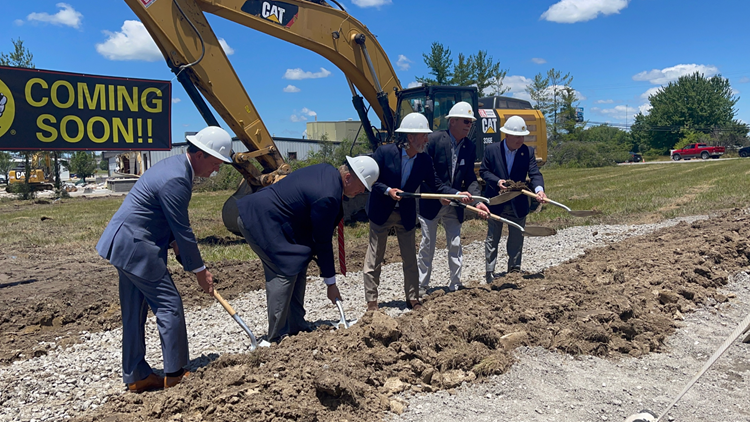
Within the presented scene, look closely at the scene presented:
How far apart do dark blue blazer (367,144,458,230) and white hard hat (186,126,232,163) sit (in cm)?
174

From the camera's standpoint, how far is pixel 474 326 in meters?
4.32

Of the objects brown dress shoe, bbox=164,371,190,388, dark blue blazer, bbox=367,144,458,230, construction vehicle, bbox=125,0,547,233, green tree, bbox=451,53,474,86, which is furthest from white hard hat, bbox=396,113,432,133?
green tree, bbox=451,53,474,86

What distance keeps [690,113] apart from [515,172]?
6710cm

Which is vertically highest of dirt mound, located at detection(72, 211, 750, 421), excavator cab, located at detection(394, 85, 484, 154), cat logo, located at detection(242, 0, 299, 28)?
cat logo, located at detection(242, 0, 299, 28)

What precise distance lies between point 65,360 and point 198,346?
111 centimetres

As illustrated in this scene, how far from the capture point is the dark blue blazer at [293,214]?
14.0 feet

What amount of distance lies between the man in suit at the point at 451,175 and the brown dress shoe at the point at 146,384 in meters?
3.07

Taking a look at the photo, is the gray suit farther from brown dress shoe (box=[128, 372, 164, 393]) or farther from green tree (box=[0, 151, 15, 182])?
green tree (box=[0, 151, 15, 182])

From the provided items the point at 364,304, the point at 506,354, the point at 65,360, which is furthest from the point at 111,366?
the point at 506,354

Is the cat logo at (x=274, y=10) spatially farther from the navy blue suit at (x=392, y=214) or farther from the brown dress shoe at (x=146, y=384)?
the brown dress shoe at (x=146, y=384)

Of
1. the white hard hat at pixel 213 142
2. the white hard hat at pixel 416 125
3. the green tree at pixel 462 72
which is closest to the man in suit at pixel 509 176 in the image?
the white hard hat at pixel 416 125

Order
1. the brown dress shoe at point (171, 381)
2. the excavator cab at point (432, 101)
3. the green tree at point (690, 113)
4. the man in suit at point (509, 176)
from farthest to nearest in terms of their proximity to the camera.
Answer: the green tree at point (690, 113)
the excavator cab at point (432, 101)
the man in suit at point (509, 176)
the brown dress shoe at point (171, 381)

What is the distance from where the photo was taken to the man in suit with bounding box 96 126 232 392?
3.80 metres

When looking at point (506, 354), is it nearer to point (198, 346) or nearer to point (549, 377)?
point (549, 377)
